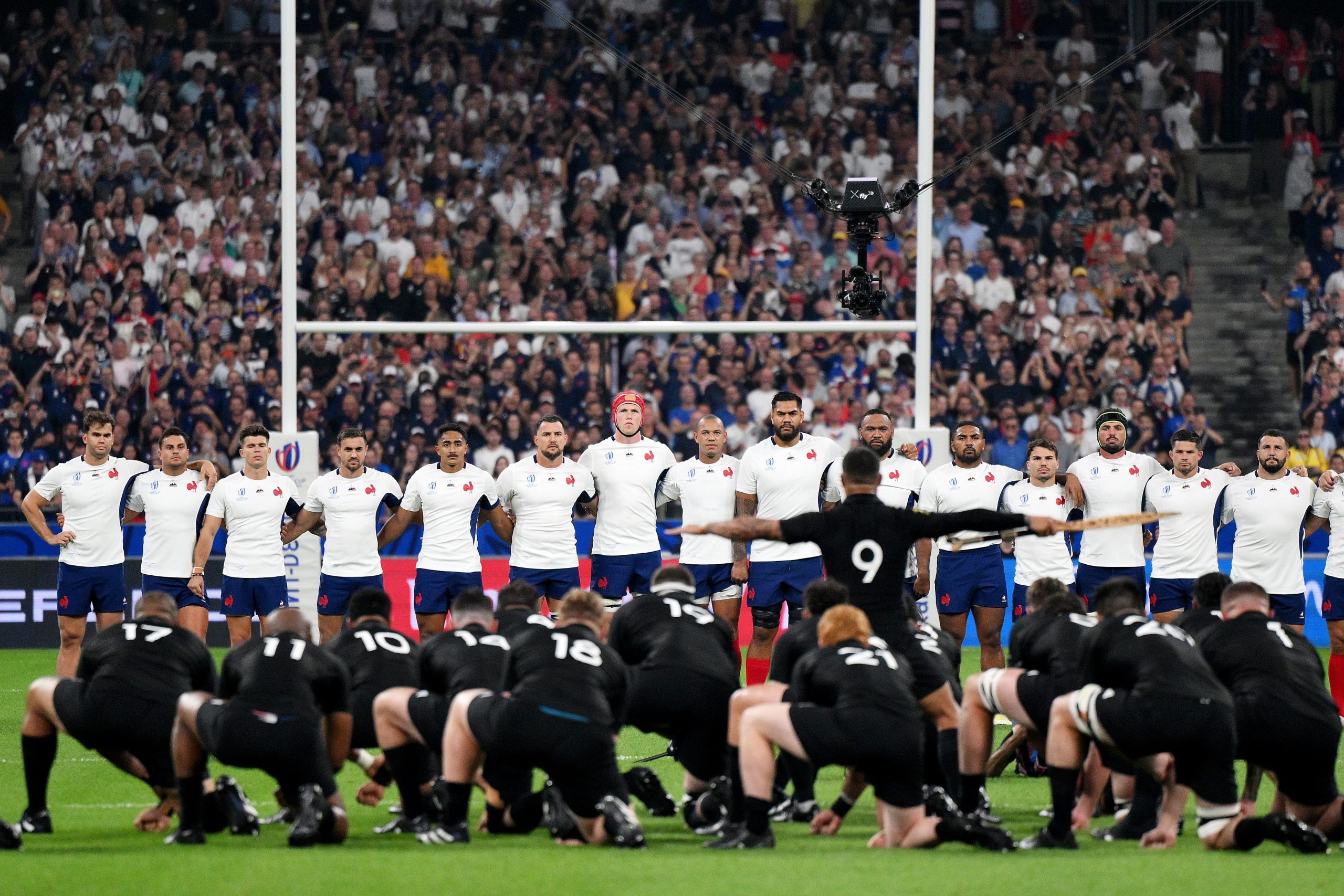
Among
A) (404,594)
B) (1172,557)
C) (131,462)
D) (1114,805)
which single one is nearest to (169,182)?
(404,594)

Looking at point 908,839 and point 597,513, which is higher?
point 597,513

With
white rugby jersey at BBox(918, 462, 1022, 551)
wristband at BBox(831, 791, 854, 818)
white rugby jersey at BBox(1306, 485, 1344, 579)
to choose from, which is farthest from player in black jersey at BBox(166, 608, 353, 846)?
white rugby jersey at BBox(1306, 485, 1344, 579)

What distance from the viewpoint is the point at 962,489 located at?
12.7m

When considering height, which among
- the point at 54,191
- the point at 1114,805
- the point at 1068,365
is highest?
the point at 54,191

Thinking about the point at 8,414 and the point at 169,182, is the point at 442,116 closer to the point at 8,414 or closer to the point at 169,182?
the point at 169,182

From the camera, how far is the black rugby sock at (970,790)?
8.48 meters

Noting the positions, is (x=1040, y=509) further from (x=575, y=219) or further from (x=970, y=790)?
(x=575, y=219)

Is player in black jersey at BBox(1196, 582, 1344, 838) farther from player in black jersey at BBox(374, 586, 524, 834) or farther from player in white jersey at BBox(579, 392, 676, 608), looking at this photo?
player in white jersey at BBox(579, 392, 676, 608)

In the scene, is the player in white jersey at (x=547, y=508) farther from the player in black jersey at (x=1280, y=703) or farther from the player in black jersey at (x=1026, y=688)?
the player in black jersey at (x=1280, y=703)

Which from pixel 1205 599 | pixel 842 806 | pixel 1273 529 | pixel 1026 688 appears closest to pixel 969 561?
pixel 1273 529

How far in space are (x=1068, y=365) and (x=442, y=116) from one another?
28.6 ft

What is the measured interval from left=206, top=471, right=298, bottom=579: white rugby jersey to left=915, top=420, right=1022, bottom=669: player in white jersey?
4.62 m

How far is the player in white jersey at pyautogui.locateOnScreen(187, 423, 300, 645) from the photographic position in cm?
1272

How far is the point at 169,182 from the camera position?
22156mm
